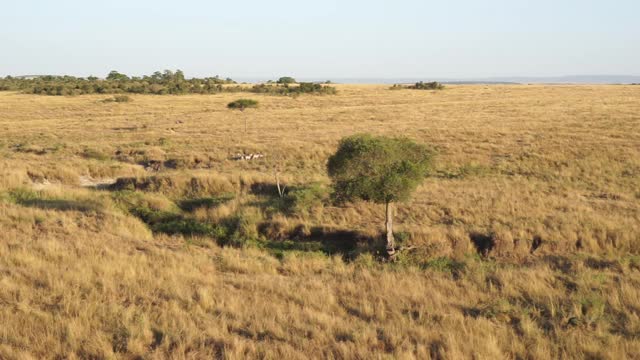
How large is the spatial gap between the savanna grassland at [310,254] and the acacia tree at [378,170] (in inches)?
47.2

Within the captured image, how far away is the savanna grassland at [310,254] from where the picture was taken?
6.52 metres

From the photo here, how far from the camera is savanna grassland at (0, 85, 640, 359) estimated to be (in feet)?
21.4

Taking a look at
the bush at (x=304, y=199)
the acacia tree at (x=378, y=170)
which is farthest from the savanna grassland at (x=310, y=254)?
the acacia tree at (x=378, y=170)

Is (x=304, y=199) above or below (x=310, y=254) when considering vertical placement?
above

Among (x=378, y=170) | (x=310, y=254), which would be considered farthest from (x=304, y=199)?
(x=310, y=254)

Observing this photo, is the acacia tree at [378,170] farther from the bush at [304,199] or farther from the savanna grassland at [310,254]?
the bush at [304,199]

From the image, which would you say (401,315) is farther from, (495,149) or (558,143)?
(558,143)

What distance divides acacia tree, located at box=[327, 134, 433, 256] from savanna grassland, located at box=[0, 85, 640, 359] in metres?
1.20

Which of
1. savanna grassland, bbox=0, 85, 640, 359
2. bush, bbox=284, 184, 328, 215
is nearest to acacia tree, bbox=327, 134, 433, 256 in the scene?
savanna grassland, bbox=0, 85, 640, 359

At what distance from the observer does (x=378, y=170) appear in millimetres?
13578

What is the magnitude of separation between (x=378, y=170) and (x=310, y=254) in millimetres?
2752

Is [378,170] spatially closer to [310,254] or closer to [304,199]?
[310,254]

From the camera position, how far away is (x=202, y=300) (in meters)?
7.81

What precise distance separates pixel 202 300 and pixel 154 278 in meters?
1.46
